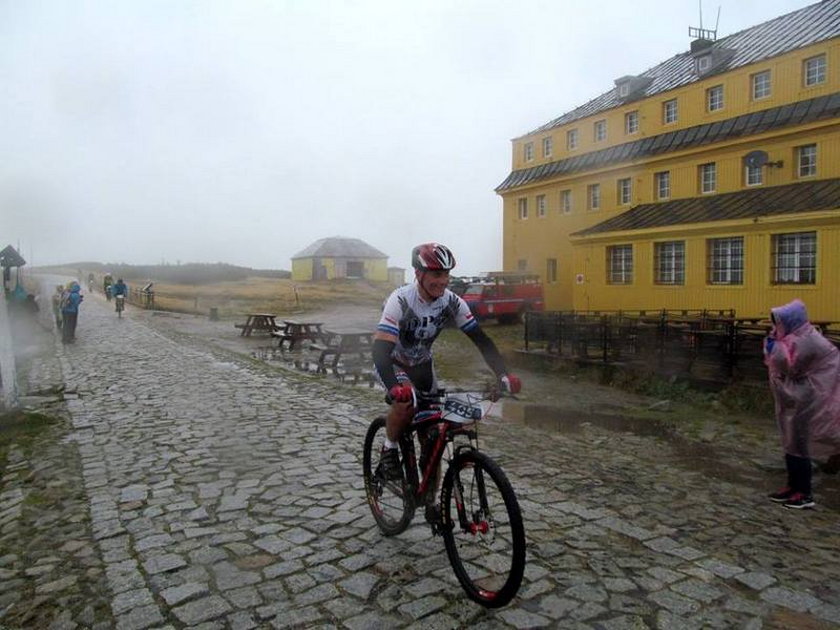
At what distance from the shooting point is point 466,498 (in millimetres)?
3992

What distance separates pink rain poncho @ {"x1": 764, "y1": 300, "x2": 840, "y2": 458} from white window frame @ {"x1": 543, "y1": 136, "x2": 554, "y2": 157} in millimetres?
33855

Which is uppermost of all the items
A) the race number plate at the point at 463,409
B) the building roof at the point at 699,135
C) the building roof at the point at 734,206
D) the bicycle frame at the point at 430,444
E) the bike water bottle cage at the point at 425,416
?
the building roof at the point at 699,135

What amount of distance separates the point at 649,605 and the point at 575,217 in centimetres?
3318

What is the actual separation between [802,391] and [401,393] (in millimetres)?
3993

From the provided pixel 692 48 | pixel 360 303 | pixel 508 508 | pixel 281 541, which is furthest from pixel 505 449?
pixel 360 303

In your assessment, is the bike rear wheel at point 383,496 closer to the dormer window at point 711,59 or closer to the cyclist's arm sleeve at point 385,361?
the cyclist's arm sleeve at point 385,361

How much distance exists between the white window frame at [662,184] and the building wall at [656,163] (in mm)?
227

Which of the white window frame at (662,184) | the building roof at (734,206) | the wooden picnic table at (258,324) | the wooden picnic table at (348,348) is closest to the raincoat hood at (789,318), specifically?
the wooden picnic table at (348,348)

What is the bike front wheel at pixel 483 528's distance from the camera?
359 centimetres

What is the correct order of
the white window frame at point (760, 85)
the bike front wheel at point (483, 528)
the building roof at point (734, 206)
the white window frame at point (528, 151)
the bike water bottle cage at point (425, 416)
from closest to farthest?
1. the bike front wheel at point (483, 528)
2. the bike water bottle cage at point (425, 416)
3. the building roof at point (734, 206)
4. the white window frame at point (760, 85)
5. the white window frame at point (528, 151)

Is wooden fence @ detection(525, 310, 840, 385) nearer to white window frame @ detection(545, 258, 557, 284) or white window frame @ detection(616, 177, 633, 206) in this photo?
white window frame @ detection(616, 177, 633, 206)

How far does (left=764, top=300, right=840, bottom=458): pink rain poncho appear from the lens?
5730 millimetres

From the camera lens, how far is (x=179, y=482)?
636 centimetres

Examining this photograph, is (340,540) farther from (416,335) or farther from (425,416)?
(416,335)
